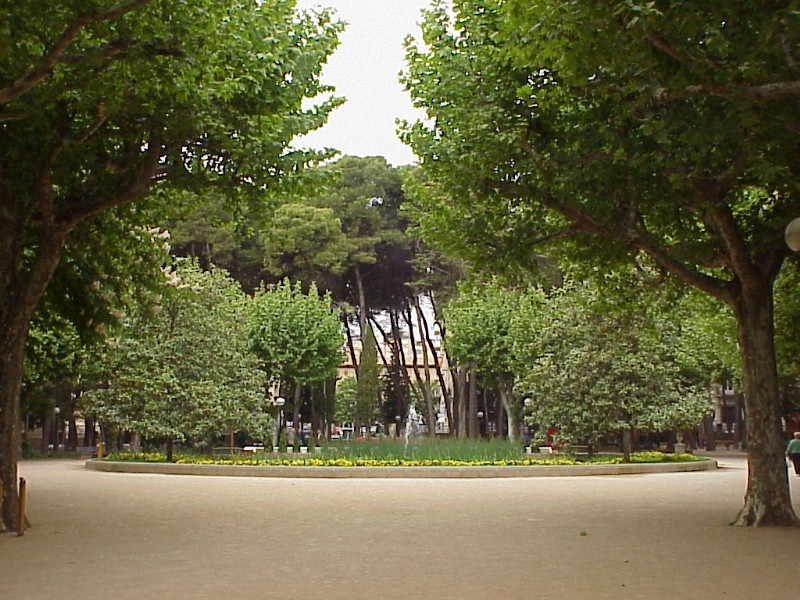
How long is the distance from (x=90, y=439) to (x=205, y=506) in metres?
36.7

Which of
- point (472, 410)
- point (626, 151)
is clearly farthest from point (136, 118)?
point (472, 410)

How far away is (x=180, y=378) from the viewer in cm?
2548

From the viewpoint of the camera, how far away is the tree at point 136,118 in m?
8.80

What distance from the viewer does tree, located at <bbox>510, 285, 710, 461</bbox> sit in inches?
957

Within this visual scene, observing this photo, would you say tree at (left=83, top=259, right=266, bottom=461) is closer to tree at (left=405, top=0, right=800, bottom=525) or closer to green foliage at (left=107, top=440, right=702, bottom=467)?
green foliage at (left=107, top=440, right=702, bottom=467)

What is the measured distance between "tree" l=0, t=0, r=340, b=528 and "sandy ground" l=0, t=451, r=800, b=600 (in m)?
Answer: 2.41

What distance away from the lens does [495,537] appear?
10438mm

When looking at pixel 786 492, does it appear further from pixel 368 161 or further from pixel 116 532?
pixel 368 161

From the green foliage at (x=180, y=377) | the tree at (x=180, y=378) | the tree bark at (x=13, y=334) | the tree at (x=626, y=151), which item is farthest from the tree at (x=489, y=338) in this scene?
the tree bark at (x=13, y=334)

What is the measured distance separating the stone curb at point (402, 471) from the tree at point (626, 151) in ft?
31.6

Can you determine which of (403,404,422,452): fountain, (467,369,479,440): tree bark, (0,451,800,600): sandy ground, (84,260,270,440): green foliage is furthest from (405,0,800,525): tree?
(403,404,422,452): fountain

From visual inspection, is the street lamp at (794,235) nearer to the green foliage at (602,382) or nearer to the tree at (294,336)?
Result: the green foliage at (602,382)

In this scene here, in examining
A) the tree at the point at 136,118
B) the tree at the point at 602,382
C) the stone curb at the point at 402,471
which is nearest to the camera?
the tree at the point at 136,118

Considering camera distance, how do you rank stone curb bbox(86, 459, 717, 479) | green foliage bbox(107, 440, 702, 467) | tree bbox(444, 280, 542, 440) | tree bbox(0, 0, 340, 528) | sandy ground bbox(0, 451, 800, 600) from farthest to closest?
tree bbox(444, 280, 542, 440), green foliage bbox(107, 440, 702, 467), stone curb bbox(86, 459, 717, 479), tree bbox(0, 0, 340, 528), sandy ground bbox(0, 451, 800, 600)
